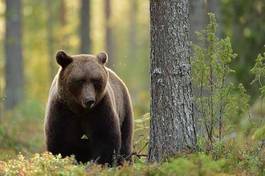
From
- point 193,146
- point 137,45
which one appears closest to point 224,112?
point 193,146

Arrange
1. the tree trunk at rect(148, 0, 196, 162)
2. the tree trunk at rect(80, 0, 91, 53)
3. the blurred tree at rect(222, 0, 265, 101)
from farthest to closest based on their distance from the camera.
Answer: the tree trunk at rect(80, 0, 91, 53), the blurred tree at rect(222, 0, 265, 101), the tree trunk at rect(148, 0, 196, 162)

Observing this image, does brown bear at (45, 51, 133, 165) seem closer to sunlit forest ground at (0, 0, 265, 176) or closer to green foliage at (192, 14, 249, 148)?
sunlit forest ground at (0, 0, 265, 176)

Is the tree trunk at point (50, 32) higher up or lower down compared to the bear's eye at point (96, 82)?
lower down

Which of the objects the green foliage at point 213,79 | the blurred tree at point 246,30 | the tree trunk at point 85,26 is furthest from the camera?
the tree trunk at point 85,26

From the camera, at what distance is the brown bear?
28.9ft

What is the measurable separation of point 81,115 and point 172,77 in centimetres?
151

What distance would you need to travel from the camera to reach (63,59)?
8914 millimetres

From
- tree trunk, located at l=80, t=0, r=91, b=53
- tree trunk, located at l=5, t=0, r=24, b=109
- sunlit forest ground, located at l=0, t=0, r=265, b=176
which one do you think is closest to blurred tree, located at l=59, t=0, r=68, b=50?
sunlit forest ground, located at l=0, t=0, r=265, b=176

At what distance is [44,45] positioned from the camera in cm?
3831

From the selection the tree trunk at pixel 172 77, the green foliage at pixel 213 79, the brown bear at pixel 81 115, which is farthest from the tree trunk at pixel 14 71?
the tree trunk at pixel 172 77

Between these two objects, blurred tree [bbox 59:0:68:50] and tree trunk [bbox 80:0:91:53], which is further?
blurred tree [bbox 59:0:68:50]

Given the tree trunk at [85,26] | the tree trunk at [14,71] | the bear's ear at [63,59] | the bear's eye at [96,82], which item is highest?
the bear's ear at [63,59]

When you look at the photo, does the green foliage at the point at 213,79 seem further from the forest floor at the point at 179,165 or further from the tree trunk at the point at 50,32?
the tree trunk at the point at 50,32

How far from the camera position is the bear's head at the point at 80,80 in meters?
8.70
